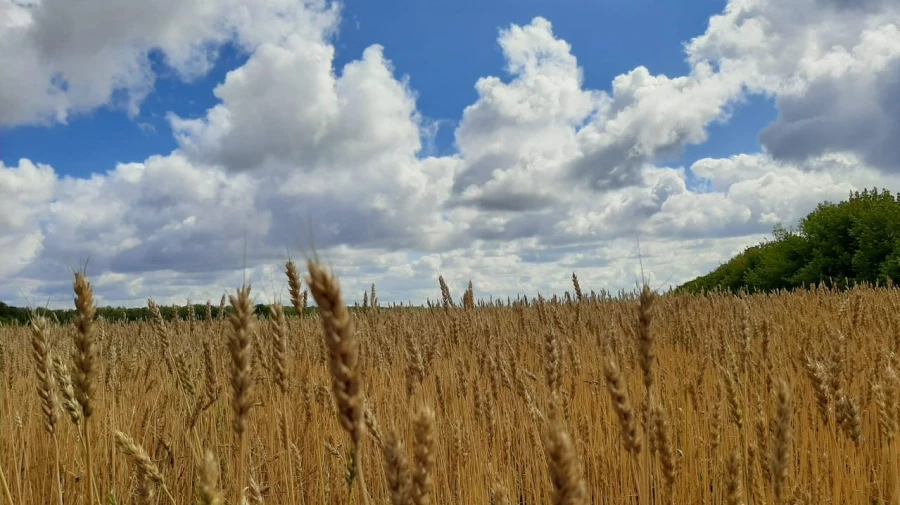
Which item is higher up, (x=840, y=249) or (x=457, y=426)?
(x=840, y=249)

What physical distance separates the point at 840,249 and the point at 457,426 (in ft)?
67.0

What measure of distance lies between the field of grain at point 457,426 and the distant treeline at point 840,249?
13638 mm

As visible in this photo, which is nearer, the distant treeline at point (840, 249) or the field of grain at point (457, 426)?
the field of grain at point (457, 426)

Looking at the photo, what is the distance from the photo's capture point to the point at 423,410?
1182 millimetres

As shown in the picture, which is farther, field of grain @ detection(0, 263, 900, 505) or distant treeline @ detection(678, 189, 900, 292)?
distant treeline @ detection(678, 189, 900, 292)

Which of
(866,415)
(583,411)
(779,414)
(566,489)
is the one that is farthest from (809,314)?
(566,489)

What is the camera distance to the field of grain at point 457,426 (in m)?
1.51

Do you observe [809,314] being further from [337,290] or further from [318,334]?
[337,290]

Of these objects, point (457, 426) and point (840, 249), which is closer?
point (457, 426)

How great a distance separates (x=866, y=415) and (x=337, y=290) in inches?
167

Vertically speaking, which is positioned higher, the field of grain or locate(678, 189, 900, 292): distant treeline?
locate(678, 189, 900, 292): distant treeline

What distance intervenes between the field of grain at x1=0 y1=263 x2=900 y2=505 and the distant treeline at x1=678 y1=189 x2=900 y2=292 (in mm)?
13638

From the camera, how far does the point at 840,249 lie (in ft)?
64.5

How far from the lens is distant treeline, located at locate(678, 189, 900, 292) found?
1820 centimetres
